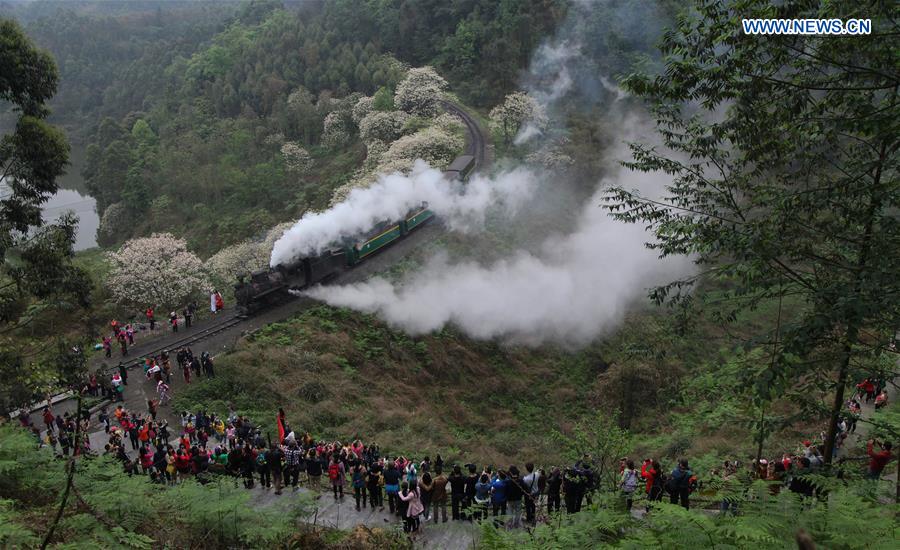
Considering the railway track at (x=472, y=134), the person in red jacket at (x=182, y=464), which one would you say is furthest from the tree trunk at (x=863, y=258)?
the railway track at (x=472, y=134)

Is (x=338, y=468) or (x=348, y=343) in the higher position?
(x=348, y=343)

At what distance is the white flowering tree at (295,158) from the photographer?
51.5 metres

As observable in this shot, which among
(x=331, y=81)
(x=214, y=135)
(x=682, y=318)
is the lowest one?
(x=682, y=318)

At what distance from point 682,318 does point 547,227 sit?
28392 millimetres

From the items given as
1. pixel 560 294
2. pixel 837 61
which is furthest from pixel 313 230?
pixel 837 61

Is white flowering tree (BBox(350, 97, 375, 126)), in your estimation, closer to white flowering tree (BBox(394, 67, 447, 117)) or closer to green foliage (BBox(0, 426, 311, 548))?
white flowering tree (BBox(394, 67, 447, 117))

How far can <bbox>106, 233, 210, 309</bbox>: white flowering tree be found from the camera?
2900cm

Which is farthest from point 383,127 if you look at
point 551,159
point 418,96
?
point 551,159

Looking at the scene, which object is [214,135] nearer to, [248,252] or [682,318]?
[248,252]

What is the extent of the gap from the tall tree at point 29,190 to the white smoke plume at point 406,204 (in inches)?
480

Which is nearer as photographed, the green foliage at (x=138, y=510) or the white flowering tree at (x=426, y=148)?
the green foliage at (x=138, y=510)

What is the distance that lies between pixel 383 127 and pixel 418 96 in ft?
15.7

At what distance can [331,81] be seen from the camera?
6144cm

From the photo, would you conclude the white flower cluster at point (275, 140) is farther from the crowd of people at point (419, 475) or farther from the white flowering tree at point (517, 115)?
the crowd of people at point (419, 475)
